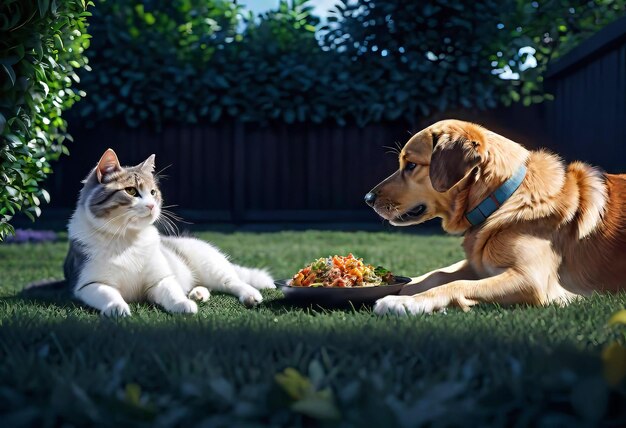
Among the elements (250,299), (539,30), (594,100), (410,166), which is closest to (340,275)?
(250,299)

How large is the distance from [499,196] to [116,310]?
1.94 m

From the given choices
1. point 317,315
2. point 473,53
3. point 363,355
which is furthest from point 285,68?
point 363,355

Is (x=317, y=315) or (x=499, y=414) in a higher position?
(x=499, y=414)

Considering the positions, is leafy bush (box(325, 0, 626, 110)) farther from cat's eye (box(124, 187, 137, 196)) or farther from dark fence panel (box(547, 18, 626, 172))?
cat's eye (box(124, 187, 137, 196))

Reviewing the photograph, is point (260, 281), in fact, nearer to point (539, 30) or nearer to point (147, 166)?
point (147, 166)

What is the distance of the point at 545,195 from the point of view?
3445 millimetres

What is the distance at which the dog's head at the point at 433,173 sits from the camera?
3.38m

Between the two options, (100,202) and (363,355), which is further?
(100,202)

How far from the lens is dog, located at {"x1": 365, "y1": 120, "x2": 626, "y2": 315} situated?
127 inches

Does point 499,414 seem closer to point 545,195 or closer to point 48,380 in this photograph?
point 48,380

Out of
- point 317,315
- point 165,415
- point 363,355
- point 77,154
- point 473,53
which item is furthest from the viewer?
point 77,154

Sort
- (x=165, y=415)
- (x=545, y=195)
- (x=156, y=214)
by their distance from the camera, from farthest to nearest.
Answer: (x=156, y=214) < (x=545, y=195) < (x=165, y=415)

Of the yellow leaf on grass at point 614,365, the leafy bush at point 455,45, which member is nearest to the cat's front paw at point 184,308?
the yellow leaf on grass at point 614,365

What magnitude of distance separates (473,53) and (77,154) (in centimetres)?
613
